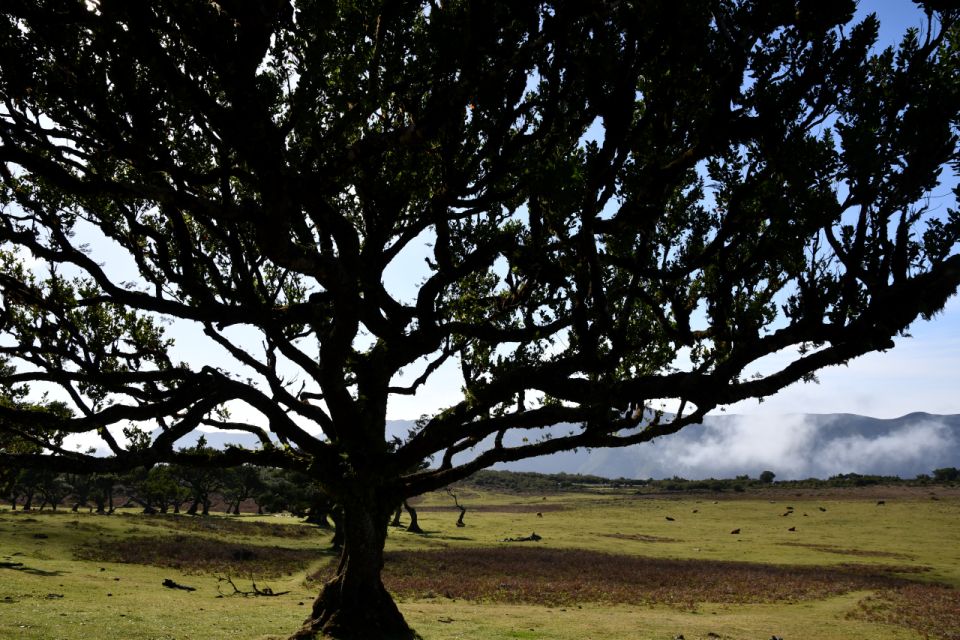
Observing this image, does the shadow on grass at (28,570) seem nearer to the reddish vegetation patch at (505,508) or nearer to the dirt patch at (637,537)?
the dirt patch at (637,537)

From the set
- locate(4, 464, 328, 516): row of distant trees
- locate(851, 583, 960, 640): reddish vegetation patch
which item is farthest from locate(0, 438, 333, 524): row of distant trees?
locate(851, 583, 960, 640): reddish vegetation patch

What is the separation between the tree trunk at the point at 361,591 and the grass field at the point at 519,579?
1796 mm

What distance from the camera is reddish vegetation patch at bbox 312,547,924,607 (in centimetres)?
3653

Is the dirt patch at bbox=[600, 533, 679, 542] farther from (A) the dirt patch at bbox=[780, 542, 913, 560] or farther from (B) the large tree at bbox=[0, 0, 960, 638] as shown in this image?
(B) the large tree at bbox=[0, 0, 960, 638]

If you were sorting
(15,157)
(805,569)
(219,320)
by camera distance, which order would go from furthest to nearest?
(805,569) < (219,320) < (15,157)

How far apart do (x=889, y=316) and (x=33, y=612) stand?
2509 cm

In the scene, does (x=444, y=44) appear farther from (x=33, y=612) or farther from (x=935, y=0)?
(x=33, y=612)

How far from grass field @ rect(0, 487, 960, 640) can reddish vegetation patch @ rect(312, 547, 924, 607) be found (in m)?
0.17

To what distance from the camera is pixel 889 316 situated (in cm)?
1173

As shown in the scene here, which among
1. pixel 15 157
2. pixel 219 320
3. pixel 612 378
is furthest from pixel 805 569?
pixel 15 157

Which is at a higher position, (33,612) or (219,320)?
(219,320)

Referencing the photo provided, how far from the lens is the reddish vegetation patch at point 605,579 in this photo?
3653cm

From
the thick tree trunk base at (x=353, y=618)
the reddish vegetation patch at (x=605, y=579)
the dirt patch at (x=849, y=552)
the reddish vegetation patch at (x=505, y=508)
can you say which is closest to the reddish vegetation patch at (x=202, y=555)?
the reddish vegetation patch at (x=605, y=579)

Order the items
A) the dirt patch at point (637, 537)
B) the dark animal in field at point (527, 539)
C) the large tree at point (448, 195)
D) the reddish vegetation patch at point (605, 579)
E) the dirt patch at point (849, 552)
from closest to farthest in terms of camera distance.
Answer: the large tree at point (448, 195)
the reddish vegetation patch at point (605, 579)
the dirt patch at point (849, 552)
the dark animal in field at point (527, 539)
the dirt patch at point (637, 537)
